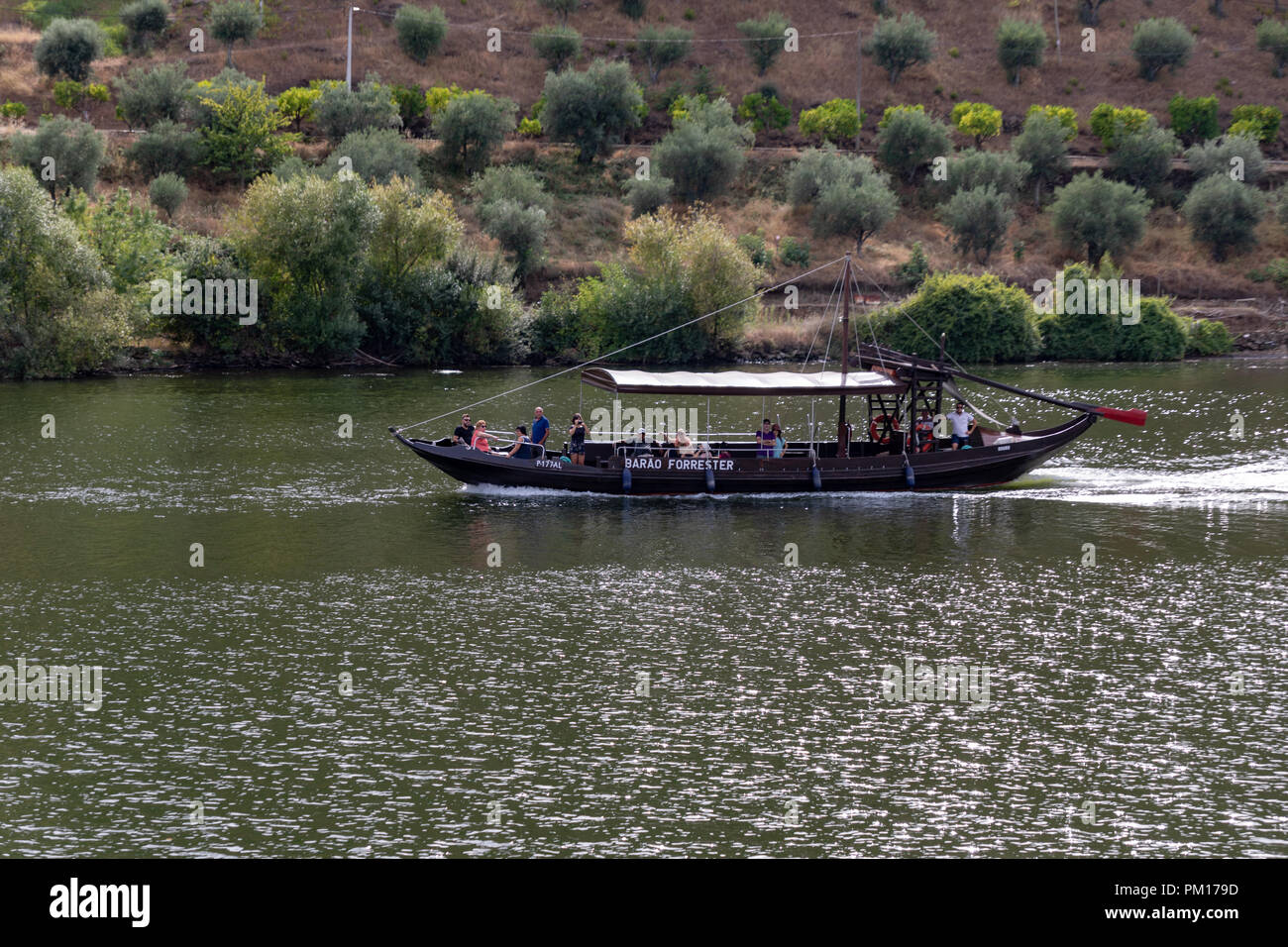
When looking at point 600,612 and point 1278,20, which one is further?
point 1278,20

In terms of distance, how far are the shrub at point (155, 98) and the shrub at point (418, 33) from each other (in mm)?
25013

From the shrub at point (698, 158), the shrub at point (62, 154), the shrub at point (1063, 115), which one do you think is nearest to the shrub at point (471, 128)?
the shrub at point (698, 158)

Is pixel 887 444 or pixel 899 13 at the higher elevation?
pixel 899 13

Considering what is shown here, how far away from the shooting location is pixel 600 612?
3375 centimetres

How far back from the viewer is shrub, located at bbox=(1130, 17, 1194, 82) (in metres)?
139

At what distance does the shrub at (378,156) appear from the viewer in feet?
344

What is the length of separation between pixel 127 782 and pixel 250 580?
13253mm

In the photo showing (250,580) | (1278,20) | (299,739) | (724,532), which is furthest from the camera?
(1278,20)

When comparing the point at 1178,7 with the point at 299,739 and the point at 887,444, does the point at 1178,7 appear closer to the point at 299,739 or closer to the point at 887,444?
the point at 887,444

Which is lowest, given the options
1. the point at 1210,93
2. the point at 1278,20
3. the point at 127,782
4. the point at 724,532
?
the point at 127,782

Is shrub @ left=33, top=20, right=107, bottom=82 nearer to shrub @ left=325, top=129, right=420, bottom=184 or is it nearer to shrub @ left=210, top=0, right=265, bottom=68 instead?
shrub @ left=210, top=0, right=265, bottom=68

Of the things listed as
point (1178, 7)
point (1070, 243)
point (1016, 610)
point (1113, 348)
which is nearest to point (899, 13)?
point (1178, 7)
